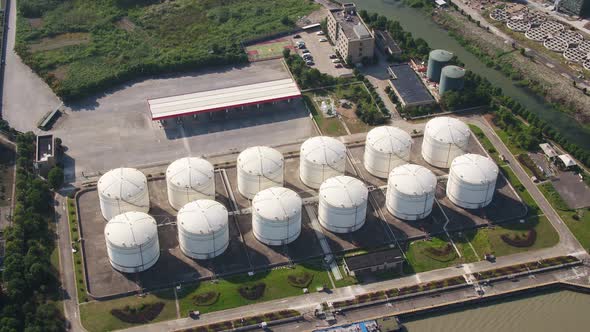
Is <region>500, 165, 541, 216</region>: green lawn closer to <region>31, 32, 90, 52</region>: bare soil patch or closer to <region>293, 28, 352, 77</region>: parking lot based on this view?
<region>293, 28, 352, 77</region>: parking lot

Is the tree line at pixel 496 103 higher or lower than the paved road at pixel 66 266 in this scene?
higher

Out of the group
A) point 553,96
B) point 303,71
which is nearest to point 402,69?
point 303,71

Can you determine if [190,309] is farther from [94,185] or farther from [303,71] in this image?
[303,71]

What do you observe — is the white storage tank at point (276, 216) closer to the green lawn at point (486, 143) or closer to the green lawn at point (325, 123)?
the green lawn at point (325, 123)

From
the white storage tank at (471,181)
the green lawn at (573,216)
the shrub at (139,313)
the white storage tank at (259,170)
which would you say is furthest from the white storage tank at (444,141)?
the shrub at (139,313)

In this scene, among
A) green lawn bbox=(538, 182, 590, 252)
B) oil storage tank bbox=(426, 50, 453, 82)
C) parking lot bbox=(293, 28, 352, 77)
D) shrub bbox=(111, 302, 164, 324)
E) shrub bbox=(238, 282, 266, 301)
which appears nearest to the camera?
shrub bbox=(111, 302, 164, 324)

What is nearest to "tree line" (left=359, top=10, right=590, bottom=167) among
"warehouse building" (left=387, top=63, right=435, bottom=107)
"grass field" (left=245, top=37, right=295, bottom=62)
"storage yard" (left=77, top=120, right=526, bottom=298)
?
"warehouse building" (left=387, top=63, right=435, bottom=107)
